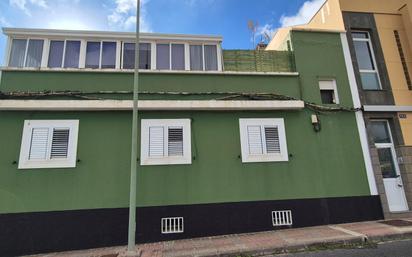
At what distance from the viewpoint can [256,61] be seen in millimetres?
9875

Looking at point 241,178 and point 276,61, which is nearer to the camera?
point 241,178

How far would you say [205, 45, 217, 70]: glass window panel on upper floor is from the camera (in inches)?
376

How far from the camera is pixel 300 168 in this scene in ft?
28.9

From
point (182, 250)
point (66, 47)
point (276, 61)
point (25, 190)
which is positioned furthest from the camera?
point (276, 61)

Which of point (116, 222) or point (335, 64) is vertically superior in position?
point (335, 64)

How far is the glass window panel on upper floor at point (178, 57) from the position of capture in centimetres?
940

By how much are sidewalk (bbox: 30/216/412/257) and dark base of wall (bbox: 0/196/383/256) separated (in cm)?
30

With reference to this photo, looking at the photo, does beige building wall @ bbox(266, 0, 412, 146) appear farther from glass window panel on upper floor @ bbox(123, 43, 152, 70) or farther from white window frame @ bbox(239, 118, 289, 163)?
glass window panel on upper floor @ bbox(123, 43, 152, 70)

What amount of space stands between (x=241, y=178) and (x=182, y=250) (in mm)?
2859

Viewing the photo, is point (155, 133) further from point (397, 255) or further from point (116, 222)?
point (397, 255)

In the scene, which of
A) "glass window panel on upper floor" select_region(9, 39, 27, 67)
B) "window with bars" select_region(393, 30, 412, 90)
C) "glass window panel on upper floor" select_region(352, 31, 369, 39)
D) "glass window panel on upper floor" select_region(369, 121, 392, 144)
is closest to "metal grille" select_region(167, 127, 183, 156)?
"glass window panel on upper floor" select_region(9, 39, 27, 67)

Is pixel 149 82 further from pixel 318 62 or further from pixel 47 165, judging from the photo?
pixel 318 62

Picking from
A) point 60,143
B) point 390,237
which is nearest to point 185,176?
point 60,143

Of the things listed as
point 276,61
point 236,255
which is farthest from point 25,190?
point 276,61
